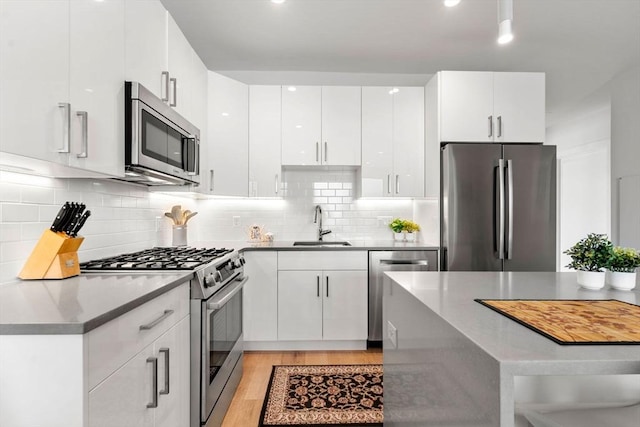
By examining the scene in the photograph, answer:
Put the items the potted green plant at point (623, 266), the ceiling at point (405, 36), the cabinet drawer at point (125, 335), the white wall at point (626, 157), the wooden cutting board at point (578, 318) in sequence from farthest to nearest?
the white wall at point (626, 157) < the ceiling at point (405, 36) < the potted green plant at point (623, 266) < the cabinet drawer at point (125, 335) < the wooden cutting board at point (578, 318)

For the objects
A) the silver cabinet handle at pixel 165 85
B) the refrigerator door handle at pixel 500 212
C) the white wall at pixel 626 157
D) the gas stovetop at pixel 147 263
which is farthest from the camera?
the white wall at pixel 626 157

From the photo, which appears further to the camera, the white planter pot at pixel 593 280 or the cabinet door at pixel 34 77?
the white planter pot at pixel 593 280

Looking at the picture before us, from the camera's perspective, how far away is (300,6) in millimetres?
2578

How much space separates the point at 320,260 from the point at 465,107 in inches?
73.4

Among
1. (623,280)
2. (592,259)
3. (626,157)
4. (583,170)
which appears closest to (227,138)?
(592,259)

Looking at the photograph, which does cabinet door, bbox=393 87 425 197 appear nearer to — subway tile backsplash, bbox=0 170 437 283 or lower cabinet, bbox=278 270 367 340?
subway tile backsplash, bbox=0 170 437 283

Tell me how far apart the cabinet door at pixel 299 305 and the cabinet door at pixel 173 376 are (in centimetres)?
148

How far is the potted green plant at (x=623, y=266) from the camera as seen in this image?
1.36m

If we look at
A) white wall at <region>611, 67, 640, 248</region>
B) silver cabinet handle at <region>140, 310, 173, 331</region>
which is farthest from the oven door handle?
white wall at <region>611, 67, 640, 248</region>

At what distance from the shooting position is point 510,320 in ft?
3.24

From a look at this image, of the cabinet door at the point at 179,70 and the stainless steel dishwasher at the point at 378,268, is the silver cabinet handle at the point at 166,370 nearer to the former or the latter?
the cabinet door at the point at 179,70

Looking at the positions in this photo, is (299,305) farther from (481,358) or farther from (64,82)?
(481,358)

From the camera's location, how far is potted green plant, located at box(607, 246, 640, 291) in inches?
53.6

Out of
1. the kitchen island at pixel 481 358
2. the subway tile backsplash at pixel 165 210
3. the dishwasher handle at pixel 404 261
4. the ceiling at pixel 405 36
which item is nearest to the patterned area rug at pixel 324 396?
the kitchen island at pixel 481 358
